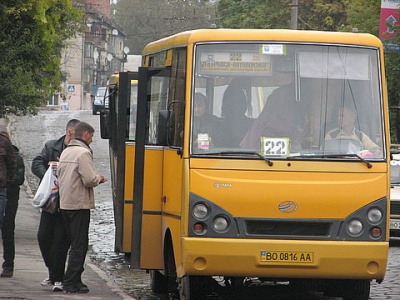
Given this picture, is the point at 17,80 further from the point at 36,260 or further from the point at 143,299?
the point at 143,299

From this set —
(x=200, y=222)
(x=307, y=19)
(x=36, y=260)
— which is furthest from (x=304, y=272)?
(x=307, y=19)

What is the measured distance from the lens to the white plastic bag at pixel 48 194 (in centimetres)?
1275

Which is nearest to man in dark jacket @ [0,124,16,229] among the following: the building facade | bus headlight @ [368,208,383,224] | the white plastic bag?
the white plastic bag

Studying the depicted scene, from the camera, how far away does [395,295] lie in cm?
1361

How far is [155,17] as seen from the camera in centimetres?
11156

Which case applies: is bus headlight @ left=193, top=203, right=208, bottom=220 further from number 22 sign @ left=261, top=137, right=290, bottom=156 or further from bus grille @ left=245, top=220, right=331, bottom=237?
number 22 sign @ left=261, top=137, right=290, bottom=156

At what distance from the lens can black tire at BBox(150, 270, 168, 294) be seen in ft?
44.3

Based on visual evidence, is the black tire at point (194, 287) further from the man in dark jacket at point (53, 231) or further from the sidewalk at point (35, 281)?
the man in dark jacket at point (53, 231)

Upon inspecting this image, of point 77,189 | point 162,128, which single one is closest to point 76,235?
point 77,189

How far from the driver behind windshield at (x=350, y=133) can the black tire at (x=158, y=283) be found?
10.8 ft

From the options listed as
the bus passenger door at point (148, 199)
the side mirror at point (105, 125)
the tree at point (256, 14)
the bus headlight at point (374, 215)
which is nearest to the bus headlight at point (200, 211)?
the bus passenger door at point (148, 199)

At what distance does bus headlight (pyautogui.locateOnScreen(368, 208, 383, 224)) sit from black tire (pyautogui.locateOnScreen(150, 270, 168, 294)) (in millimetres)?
3376

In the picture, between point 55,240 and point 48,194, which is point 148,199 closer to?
point 48,194

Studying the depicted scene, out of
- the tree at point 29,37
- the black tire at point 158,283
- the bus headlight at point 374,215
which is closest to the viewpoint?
the bus headlight at point 374,215
